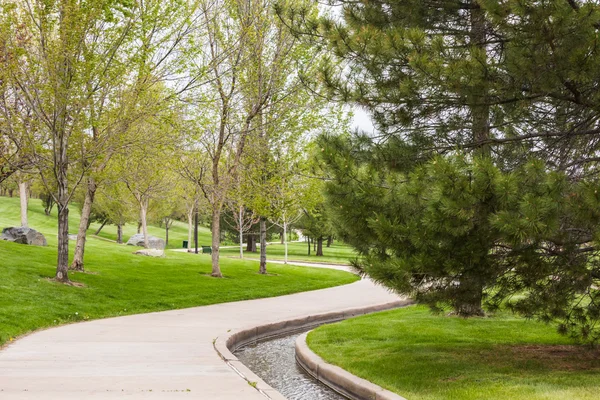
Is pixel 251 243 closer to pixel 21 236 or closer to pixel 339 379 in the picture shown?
pixel 21 236

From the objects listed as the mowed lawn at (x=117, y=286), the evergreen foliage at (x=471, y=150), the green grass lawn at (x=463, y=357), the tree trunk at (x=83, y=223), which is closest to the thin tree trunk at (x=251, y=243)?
the mowed lawn at (x=117, y=286)

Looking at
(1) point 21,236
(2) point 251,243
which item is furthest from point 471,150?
(2) point 251,243

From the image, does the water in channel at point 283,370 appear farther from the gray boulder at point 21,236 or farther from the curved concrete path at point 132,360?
the gray boulder at point 21,236

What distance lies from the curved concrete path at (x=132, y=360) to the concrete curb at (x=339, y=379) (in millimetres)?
1338

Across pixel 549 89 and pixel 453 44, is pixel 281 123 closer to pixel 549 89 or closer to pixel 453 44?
pixel 453 44

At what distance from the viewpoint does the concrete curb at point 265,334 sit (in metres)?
7.30

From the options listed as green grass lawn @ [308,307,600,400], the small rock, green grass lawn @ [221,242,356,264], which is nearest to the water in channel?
green grass lawn @ [308,307,600,400]

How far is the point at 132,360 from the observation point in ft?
28.1

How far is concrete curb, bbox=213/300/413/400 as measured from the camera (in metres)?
7.30

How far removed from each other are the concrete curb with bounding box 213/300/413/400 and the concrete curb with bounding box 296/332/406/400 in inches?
10.7

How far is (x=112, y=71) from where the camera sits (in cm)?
1527

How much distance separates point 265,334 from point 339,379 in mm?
4948

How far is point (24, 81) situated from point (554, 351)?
42.6 ft

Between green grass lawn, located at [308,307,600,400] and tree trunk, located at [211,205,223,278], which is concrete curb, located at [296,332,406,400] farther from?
tree trunk, located at [211,205,223,278]
